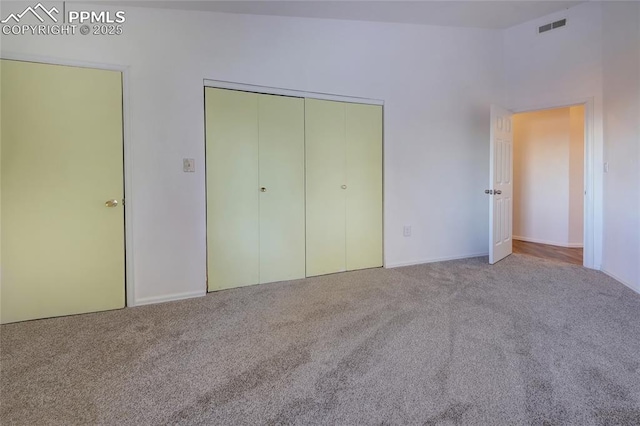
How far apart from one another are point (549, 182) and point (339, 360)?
15.5 ft

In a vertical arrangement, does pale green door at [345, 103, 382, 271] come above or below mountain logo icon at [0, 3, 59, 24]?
below

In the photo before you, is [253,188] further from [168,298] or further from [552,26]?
[552,26]

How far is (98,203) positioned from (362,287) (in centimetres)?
229

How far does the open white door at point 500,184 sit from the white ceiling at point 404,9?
991 millimetres

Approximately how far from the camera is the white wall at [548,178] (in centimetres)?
450

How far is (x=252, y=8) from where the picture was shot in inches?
106

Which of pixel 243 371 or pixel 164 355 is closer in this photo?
pixel 243 371

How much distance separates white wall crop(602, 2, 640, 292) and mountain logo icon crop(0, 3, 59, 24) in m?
4.71

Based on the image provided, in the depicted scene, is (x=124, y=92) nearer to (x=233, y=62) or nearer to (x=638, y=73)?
Result: (x=233, y=62)

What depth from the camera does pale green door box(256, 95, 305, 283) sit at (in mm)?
2912

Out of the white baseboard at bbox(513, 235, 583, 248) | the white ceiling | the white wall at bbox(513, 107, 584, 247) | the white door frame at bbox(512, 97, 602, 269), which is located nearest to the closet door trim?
the white ceiling

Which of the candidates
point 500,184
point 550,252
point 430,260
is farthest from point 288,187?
point 550,252

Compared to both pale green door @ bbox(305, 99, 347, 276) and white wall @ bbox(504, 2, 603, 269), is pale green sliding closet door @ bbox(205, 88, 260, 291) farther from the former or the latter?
white wall @ bbox(504, 2, 603, 269)

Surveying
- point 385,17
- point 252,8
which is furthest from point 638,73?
point 252,8
